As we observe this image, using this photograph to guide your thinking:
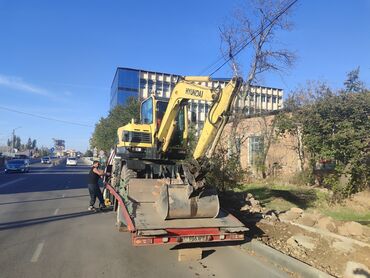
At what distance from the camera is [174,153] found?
13273 millimetres

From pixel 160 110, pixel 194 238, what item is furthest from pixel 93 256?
pixel 160 110

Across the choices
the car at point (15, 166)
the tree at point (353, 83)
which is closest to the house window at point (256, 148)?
the tree at point (353, 83)

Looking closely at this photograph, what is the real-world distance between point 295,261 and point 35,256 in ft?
16.4

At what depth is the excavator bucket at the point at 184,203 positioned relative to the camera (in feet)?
28.6

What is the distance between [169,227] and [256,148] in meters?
25.0

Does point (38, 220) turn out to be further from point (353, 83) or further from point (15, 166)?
point (15, 166)

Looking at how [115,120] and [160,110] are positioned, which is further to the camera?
[115,120]

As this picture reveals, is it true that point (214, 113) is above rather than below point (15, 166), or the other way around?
above

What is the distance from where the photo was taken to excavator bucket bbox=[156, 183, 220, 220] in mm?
8727

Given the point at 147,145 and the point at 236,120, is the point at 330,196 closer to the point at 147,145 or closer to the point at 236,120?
the point at 147,145

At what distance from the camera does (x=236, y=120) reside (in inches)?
1171

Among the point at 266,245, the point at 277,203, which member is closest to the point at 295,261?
the point at 266,245

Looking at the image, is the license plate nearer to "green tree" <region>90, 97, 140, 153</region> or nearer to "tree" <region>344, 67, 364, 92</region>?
"tree" <region>344, 67, 364, 92</region>

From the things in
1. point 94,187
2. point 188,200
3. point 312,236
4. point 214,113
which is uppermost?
point 214,113
